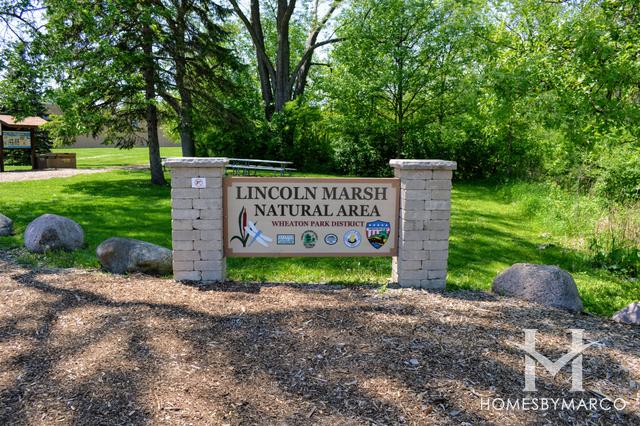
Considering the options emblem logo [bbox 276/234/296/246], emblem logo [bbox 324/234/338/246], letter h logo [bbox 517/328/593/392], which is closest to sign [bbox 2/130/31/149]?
emblem logo [bbox 276/234/296/246]

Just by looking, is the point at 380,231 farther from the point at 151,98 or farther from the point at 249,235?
the point at 151,98

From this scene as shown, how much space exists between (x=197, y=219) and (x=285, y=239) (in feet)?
3.43

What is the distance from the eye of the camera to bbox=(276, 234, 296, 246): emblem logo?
577 centimetres

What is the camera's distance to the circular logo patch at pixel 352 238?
581 cm

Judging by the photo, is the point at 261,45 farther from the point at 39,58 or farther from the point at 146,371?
the point at 146,371

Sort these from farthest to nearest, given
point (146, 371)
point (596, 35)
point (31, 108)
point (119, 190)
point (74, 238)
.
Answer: point (119, 190)
point (31, 108)
point (74, 238)
point (596, 35)
point (146, 371)

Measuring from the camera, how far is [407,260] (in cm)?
564

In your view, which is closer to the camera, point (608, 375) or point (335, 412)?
point (335, 412)

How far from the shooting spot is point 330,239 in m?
5.79

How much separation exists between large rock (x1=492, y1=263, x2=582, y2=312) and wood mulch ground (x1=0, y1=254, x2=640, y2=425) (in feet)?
0.76

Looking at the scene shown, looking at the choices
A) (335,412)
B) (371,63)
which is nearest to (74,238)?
(335,412)

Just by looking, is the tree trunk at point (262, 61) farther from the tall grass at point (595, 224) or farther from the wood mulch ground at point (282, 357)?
the wood mulch ground at point (282, 357)

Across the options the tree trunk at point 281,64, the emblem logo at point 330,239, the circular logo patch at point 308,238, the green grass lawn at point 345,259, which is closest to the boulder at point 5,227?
the green grass lawn at point 345,259

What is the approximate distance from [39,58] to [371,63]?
Result: 11.9 metres
